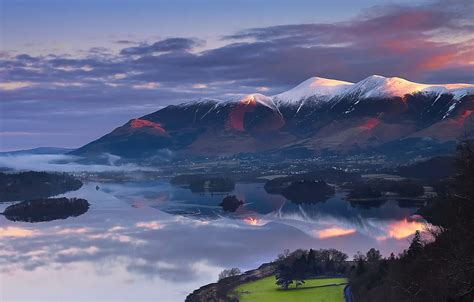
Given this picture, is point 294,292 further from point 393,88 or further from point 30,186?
point 393,88

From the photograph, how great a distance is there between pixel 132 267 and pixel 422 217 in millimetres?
21256

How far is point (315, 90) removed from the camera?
182125mm

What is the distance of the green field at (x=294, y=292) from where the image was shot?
17.7 metres

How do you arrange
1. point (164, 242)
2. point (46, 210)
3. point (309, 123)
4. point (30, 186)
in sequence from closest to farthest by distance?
point (164, 242) < point (46, 210) < point (30, 186) < point (309, 123)

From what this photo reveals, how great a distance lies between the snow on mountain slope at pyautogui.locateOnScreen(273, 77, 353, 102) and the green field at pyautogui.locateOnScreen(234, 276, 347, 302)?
517 ft

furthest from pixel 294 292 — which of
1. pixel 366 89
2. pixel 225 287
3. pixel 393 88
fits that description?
pixel 366 89

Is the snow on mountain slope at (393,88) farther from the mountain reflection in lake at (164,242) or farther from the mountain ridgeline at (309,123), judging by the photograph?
the mountain reflection in lake at (164,242)

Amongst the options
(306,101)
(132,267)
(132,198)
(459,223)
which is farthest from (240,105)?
(459,223)

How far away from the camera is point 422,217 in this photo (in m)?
39.1

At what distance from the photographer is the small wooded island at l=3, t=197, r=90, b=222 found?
44.8 metres

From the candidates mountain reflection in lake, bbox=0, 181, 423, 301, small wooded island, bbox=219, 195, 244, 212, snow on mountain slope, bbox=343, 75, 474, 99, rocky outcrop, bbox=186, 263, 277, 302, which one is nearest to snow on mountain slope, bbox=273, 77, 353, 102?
snow on mountain slope, bbox=343, 75, 474, 99

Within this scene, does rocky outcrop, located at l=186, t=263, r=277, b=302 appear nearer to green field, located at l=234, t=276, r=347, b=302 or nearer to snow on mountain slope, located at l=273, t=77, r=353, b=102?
green field, located at l=234, t=276, r=347, b=302

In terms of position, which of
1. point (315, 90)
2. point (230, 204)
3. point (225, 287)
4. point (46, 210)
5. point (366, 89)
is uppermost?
point (315, 90)

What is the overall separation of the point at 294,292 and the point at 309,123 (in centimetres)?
14161
